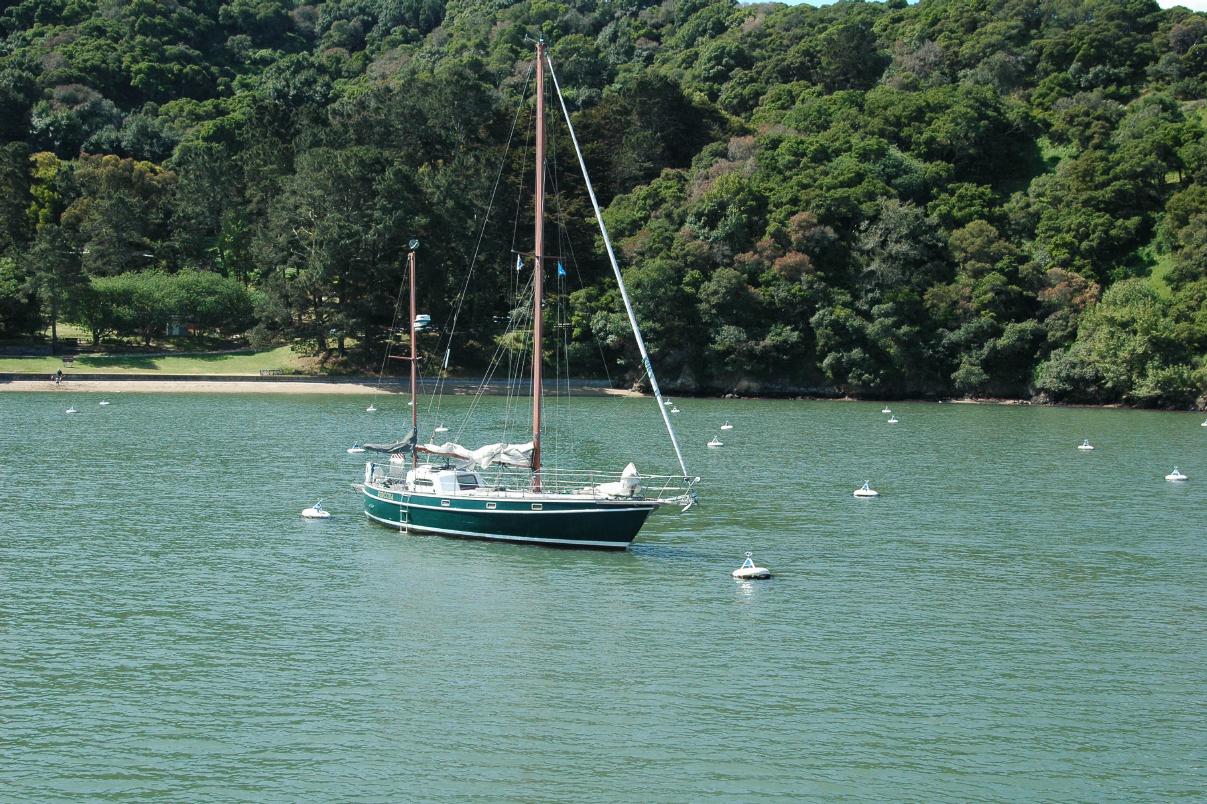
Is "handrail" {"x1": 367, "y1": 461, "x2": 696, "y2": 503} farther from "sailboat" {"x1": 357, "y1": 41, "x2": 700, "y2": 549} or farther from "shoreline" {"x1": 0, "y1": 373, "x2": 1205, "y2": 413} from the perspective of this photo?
"shoreline" {"x1": 0, "y1": 373, "x2": 1205, "y2": 413}

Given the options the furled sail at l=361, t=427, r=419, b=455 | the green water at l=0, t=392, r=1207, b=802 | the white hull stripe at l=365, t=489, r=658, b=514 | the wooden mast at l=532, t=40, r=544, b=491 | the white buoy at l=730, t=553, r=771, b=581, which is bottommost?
the green water at l=0, t=392, r=1207, b=802

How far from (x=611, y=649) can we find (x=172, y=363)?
86.3 m

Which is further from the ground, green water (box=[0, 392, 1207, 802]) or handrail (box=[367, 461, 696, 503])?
handrail (box=[367, 461, 696, 503])

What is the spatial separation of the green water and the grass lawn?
4877cm

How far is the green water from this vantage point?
21938mm

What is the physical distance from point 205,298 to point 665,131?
180ft

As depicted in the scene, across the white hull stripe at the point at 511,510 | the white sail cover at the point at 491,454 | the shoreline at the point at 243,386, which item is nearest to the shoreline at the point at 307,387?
the shoreline at the point at 243,386

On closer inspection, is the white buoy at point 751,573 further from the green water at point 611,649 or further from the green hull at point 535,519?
the green hull at point 535,519

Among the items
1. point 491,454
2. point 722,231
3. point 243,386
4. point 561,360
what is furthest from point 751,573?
point 722,231

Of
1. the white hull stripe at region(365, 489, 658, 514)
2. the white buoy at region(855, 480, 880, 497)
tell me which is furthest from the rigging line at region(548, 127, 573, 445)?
the white hull stripe at region(365, 489, 658, 514)

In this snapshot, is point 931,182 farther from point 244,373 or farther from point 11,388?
point 11,388

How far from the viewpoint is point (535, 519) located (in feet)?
129

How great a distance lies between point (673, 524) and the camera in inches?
1802

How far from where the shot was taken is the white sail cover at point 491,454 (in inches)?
1619
